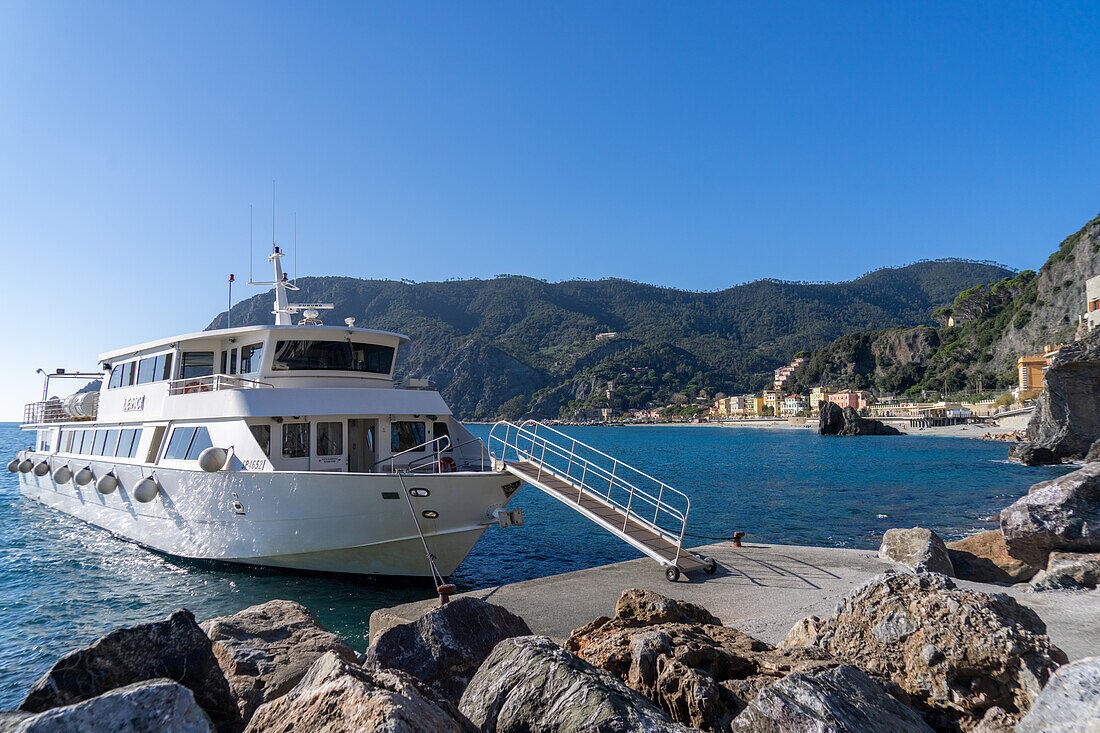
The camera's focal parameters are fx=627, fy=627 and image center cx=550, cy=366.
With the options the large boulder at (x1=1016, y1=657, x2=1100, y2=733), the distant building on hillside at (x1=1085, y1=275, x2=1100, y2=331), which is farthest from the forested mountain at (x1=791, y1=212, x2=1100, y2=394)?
the large boulder at (x1=1016, y1=657, x2=1100, y2=733)

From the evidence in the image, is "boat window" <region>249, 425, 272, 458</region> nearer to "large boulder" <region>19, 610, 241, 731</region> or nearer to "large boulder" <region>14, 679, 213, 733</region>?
"large boulder" <region>19, 610, 241, 731</region>

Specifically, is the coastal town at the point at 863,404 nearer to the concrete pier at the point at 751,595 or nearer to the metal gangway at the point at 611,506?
the concrete pier at the point at 751,595

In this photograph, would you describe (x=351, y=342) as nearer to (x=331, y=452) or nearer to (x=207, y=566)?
(x=331, y=452)

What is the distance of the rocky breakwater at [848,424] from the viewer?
92.1m

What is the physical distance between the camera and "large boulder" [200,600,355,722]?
440cm

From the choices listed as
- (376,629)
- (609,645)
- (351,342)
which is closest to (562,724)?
(609,645)

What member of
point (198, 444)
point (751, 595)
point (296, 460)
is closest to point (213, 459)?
point (296, 460)

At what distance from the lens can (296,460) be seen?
1170 centimetres

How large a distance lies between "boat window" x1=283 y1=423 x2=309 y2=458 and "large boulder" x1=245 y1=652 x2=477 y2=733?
9152 millimetres

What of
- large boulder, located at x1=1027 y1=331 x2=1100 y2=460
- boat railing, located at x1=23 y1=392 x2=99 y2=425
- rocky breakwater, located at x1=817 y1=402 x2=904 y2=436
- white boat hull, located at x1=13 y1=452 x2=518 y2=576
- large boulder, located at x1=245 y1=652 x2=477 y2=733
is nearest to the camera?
large boulder, located at x1=245 y1=652 x2=477 y2=733

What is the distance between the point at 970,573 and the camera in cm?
912

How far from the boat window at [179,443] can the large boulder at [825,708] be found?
506 inches

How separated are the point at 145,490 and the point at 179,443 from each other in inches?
43.9

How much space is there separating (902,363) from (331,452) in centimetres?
14266
